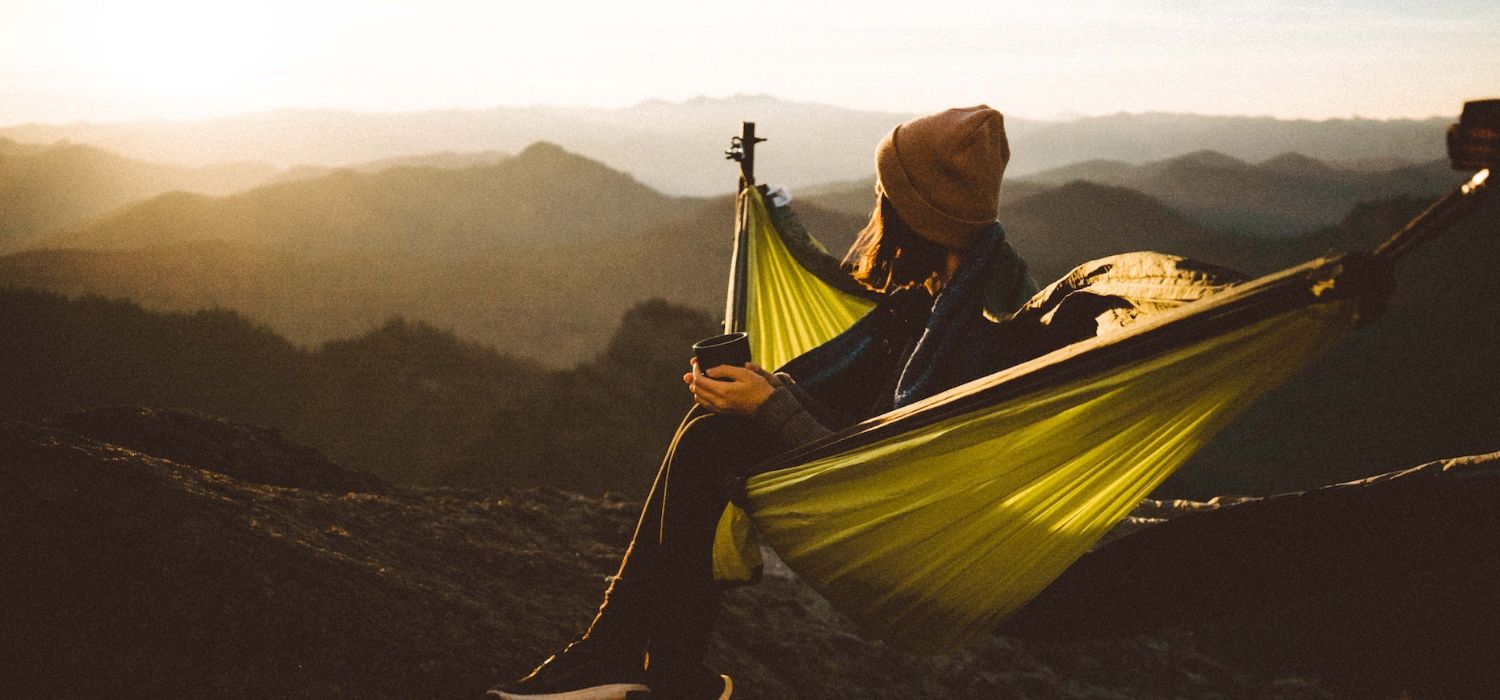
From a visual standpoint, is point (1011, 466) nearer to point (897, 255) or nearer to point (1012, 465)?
point (1012, 465)

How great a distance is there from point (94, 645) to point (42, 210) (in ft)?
70.8

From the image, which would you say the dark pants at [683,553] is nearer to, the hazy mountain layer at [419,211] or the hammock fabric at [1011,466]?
the hammock fabric at [1011,466]

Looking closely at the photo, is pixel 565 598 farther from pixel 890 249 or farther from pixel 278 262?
pixel 278 262

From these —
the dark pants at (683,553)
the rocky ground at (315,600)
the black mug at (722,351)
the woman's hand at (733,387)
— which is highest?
the black mug at (722,351)

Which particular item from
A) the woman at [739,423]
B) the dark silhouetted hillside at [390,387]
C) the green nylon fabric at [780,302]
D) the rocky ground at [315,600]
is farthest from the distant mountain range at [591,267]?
the woman at [739,423]

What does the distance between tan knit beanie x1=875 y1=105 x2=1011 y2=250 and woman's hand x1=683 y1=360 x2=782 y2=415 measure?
16.6 inches

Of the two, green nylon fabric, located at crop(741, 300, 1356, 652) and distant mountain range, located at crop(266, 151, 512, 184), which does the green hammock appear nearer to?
green nylon fabric, located at crop(741, 300, 1356, 652)

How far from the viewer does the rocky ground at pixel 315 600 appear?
153cm

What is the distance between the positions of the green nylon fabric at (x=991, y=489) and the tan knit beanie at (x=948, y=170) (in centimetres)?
44

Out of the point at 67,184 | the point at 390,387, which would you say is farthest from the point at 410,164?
the point at 390,387

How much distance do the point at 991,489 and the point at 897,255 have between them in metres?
0.59

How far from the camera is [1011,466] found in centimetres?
123

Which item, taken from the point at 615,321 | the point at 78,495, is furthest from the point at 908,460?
the point at 615,321

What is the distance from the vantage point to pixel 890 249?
5.53 ft
